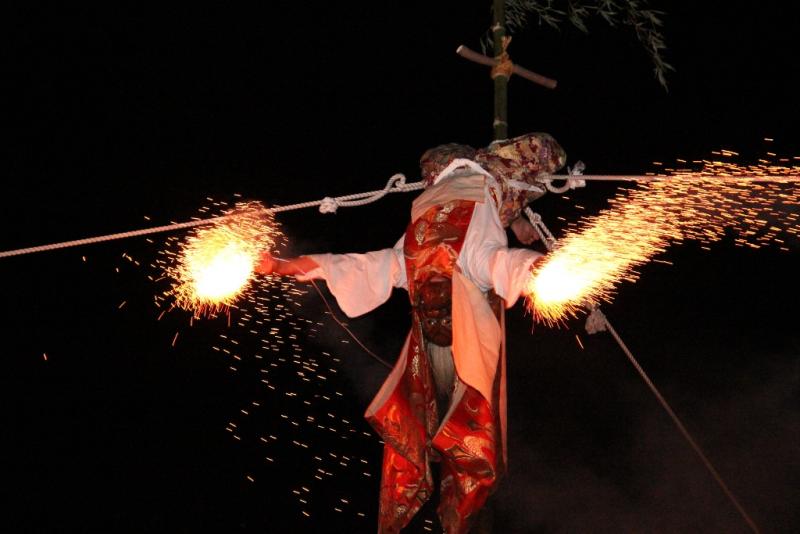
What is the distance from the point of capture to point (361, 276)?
13.7 ft

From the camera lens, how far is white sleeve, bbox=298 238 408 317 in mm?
4164

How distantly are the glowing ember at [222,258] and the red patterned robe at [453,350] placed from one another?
0.25 metres

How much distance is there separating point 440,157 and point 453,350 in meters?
0.82

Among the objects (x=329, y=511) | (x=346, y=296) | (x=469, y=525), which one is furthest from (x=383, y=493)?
(x=329, y=511)

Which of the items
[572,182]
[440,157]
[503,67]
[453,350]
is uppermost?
[503,67]

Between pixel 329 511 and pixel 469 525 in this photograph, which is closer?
pixel 469 525

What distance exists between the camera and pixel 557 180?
4293 millimetres

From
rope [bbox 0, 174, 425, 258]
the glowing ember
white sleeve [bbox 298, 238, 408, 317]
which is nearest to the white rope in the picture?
rope [bbox 0, 174, 425, 258]

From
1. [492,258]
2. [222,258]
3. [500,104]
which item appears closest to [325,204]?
[222,258]

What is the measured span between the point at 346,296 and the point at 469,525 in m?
0.97

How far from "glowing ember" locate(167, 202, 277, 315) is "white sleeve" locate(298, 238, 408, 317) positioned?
214mm

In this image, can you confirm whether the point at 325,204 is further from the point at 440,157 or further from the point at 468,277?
the point at 468,277

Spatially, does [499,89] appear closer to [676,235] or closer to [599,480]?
[676,235]

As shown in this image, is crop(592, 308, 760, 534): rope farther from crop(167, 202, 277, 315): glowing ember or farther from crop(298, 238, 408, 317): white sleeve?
crop(167, 202, 277, 315): glowing ember
